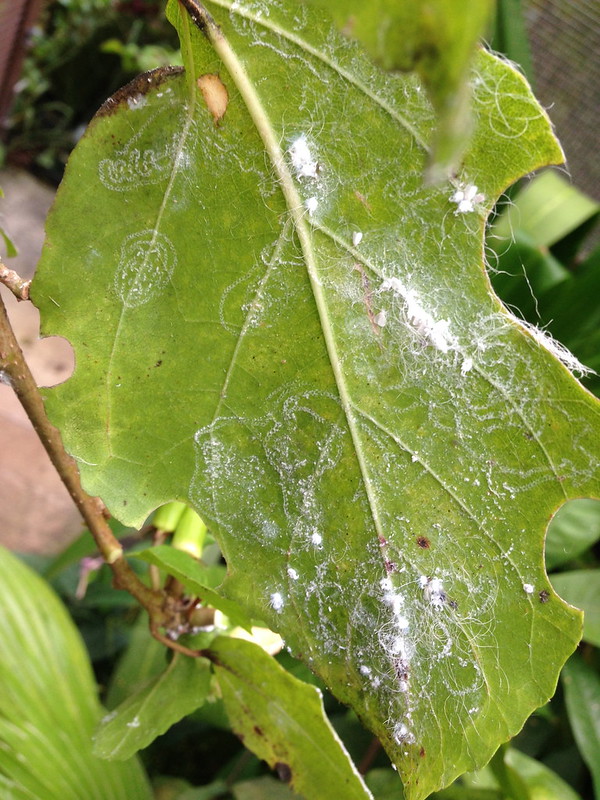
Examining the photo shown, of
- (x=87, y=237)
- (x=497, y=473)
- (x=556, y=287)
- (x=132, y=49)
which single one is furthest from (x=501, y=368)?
(x=132, y=49)

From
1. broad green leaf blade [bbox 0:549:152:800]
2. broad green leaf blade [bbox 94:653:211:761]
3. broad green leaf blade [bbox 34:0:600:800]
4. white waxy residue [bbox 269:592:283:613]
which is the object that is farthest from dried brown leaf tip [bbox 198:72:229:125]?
broad green leaf blade [bbox 0:549:152:800]

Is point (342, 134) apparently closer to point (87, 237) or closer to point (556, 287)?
point (87, 237)

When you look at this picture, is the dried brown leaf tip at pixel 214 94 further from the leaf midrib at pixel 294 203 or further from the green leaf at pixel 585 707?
the green leaf at pixel 585 707

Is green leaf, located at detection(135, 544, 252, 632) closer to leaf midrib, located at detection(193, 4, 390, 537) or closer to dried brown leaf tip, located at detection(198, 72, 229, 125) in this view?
leaf midrib, located at detection(193, 4, 390, 537)

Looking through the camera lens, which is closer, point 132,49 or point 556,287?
point 556,287

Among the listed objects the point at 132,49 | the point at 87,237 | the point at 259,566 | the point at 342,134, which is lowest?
the point at 132,49

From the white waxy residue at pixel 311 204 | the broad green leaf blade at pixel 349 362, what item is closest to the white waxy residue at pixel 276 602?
the broad green leaf blade at pixel 349 362

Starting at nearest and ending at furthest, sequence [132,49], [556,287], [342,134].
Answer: [342,134], [556,287], [132,49]
